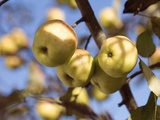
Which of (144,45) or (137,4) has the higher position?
(137,4)

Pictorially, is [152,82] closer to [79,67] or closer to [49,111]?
[79,67]

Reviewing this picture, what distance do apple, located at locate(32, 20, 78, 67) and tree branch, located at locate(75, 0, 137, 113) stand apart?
85 millimetres

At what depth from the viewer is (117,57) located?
640mm

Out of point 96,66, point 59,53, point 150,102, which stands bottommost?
point 150,102

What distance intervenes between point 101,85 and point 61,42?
20 centimetres

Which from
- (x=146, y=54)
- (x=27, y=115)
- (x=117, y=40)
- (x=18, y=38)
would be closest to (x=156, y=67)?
(x=146, y=54)

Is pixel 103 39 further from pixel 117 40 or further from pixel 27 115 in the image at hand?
pixel 27 115

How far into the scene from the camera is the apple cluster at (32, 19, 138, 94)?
0.63 meters

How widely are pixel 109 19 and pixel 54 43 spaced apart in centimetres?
196

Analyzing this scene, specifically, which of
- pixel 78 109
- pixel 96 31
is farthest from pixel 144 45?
pixel 78 109

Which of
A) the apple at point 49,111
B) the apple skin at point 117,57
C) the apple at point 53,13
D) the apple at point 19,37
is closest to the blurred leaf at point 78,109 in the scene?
the apple skin at point 117,57

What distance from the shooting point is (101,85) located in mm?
727

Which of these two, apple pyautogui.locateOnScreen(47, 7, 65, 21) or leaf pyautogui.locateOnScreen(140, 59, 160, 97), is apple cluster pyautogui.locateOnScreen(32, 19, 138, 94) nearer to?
leaf pyautogui.locateOnScreen(140, 59, 160, 97)

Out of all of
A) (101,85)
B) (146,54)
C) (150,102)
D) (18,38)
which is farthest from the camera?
(18,38)
